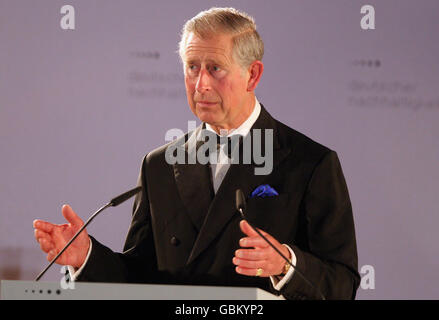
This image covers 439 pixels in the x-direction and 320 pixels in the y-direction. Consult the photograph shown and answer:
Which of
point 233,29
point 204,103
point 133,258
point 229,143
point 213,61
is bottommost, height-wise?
point 133,258

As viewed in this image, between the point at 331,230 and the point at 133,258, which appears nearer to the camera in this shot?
the point at 331,230

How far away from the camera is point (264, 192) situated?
2.21 metres

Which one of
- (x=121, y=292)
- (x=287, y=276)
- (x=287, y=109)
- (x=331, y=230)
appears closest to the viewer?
(x=121, y=292)

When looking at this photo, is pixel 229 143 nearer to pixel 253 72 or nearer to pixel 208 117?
pixel 208 117

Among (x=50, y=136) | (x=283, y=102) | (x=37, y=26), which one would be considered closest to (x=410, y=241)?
(x=283, y=102)

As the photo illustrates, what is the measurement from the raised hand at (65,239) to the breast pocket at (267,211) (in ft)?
1.69

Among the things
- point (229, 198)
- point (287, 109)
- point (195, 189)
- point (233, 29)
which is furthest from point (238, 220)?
point (287, 109)

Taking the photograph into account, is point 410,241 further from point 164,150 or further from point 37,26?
point 37,26

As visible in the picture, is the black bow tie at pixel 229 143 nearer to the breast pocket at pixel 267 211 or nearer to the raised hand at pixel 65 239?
the breast pocket at pixel 267 211

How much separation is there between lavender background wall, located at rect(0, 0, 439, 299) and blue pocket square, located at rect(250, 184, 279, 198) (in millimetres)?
815

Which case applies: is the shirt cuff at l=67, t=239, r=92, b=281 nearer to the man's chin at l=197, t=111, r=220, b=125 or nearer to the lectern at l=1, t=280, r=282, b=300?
the lectern at l=1, t=280, r=282, b=300

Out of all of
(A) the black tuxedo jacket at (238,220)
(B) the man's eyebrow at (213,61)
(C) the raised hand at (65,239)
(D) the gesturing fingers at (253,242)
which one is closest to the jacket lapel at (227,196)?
(A) the black tuxedo jacket at (238,220)

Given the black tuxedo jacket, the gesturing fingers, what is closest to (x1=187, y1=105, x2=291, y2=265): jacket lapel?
the black tuxedo jacket
